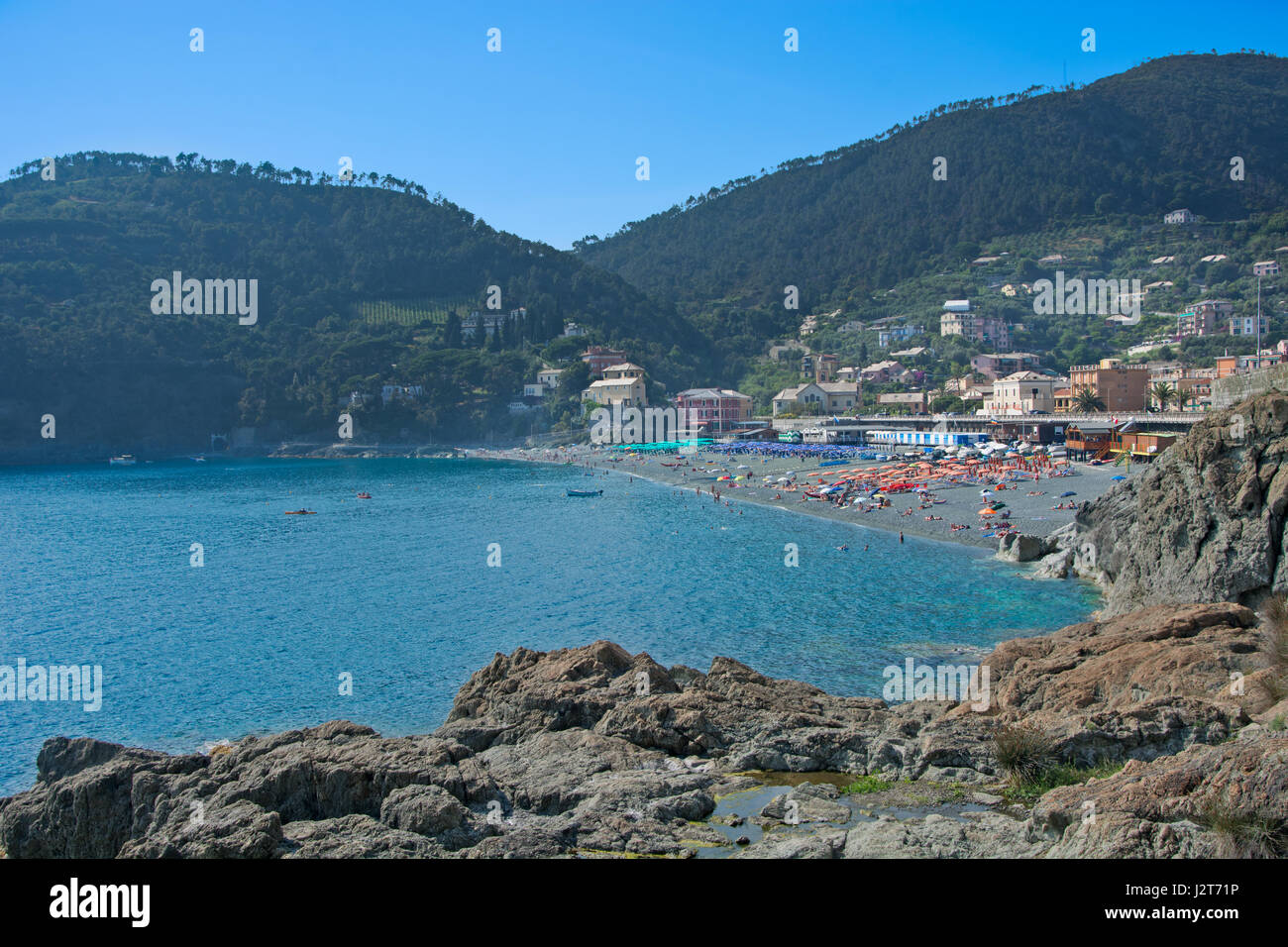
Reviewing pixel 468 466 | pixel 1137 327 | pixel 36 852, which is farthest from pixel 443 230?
pixel 36 852

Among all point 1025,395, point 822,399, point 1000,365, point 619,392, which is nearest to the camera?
point 1025,395

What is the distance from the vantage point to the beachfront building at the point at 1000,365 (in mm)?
106062

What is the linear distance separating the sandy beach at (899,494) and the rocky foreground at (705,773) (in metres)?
18.2

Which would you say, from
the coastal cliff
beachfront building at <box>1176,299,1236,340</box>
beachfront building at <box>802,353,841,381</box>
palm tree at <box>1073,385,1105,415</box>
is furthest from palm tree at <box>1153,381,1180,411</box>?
the coastal cliff

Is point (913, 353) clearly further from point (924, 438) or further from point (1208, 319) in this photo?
point (924, 438)

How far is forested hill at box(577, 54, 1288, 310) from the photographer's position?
162375mm

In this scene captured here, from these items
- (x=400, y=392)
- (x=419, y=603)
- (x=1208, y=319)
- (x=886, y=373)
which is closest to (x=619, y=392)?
(x=400, y=392)

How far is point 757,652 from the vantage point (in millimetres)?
20625

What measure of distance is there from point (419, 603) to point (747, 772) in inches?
759

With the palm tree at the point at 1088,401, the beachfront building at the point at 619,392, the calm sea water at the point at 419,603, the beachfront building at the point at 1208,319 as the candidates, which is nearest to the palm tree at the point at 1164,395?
the palm tree at the point at 1088,401

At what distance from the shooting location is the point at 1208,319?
105 metres

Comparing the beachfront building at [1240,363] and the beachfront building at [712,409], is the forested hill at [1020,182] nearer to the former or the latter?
the beachfront building at [712,409]
